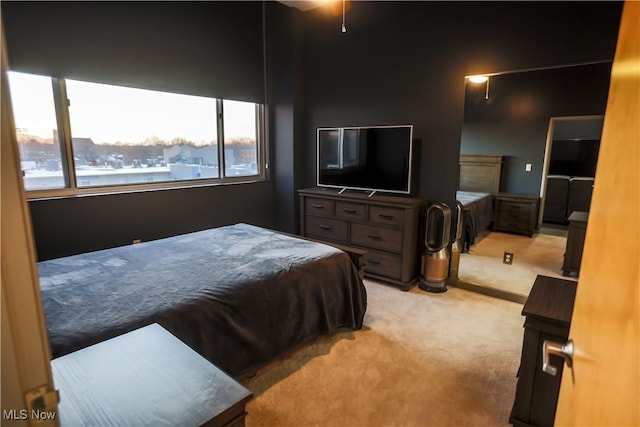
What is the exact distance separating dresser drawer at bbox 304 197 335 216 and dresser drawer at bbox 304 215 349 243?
7 cm

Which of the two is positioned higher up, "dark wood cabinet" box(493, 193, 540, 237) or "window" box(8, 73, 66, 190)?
"window" box(8, 73, 66, 190)

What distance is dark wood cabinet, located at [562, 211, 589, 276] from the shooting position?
9.27 ft

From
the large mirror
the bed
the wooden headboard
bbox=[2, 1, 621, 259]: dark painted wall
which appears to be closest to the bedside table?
the bed

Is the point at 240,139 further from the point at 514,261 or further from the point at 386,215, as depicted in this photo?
the point at 514,261

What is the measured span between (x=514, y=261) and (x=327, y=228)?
199cm

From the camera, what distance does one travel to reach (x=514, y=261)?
341cm

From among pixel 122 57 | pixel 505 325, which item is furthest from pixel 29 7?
pixel 505 325

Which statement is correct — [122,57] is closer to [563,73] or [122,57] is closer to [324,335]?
[324,335]

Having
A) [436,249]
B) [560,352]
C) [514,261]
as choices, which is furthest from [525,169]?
[560,352]

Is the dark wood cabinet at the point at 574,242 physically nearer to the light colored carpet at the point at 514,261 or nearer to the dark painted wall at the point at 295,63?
the light colored carpet at the point at 514,261

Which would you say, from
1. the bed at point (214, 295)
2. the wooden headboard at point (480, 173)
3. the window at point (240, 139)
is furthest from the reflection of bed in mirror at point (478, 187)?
the window at point (240, 139)

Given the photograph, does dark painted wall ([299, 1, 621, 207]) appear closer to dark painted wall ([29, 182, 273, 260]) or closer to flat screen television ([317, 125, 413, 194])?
flat screen television ([317, 125, 413, 194])

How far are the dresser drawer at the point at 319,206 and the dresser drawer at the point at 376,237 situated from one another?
1.20 feet

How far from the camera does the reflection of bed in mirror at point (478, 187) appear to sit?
332 cm
